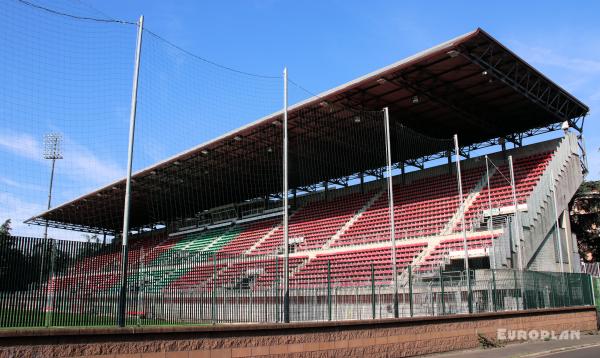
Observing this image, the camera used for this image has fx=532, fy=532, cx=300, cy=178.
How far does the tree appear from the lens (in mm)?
47375

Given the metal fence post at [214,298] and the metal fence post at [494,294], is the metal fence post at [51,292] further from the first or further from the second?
the metal fence post at [494,294]

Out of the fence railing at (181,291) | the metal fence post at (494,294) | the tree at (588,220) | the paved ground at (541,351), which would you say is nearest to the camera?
the fence railing at (181,291)

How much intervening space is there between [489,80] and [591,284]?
Result: 36.9ft

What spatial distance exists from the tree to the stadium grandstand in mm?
16665

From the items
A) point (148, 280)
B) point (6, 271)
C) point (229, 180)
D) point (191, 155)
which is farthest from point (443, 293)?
point (229, 180)

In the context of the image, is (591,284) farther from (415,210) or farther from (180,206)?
(180,206)

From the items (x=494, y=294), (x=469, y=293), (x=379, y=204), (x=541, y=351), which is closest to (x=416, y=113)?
(x=379, y=204)

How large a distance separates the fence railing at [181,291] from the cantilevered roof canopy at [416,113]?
429 inches

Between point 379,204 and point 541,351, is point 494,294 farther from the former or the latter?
point 379,204

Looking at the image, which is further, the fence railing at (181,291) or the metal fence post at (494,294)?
the metal fence post at (494,294)

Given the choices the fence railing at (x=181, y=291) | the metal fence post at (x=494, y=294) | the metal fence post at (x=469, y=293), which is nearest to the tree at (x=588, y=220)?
the metal fence post at (x=494, y=294)

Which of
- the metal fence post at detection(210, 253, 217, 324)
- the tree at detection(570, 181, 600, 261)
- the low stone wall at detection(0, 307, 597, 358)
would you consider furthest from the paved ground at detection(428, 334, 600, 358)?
the tree at detection(570, 181, 600, 261)

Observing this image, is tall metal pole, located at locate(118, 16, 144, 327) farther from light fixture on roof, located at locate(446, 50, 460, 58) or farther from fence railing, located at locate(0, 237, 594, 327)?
light fixture on roof, located at locate(446, 50, 460, 58)

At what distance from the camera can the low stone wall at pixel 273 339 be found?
859 centimetres
